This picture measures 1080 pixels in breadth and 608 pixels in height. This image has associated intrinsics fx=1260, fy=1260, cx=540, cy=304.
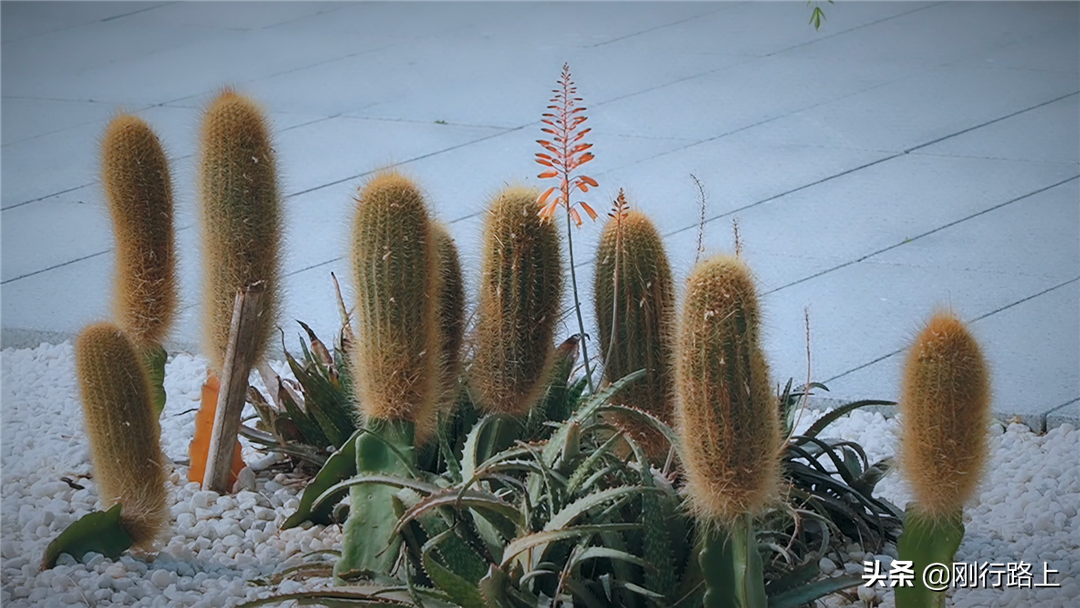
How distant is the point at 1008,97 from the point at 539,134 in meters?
2.45

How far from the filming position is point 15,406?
11.6 feet

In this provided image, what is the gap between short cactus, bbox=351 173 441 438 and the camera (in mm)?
2125

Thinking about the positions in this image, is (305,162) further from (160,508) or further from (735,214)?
(160,508)

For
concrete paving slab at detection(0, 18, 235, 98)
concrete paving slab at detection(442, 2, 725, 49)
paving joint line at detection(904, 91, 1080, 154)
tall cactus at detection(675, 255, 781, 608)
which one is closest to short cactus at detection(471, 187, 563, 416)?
tall cactus at detection(675, 255, 781, 608)

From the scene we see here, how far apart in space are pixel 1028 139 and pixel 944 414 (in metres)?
4.50

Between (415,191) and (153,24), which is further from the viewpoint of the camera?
(153,24)

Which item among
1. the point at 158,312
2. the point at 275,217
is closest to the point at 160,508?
the point at 158,312

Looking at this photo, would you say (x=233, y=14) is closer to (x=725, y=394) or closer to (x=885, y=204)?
(x=885, y=204)

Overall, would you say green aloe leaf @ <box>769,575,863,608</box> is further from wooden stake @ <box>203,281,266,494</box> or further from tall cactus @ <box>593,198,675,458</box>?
wooden stake @ <box>203,281,266,494</box>

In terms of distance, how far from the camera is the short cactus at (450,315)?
2.36 metres

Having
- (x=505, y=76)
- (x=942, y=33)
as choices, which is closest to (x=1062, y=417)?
(x=505, y=76)

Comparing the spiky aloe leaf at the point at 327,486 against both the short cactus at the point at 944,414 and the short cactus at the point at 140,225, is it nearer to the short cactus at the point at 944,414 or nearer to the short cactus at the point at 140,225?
the short cactus at the point at 140,225

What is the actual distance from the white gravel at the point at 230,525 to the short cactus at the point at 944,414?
1.99ft

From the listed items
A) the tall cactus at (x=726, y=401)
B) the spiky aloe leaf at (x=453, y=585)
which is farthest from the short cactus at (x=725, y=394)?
the spiky aloe leaf at (x=453, y=585)
